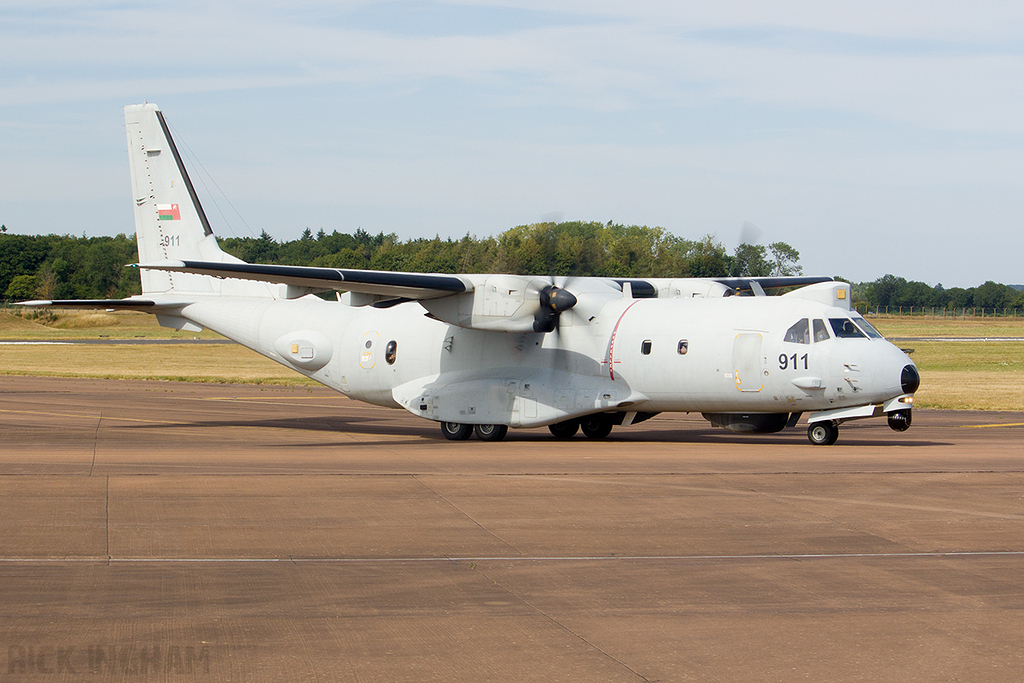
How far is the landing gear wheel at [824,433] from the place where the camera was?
20469 millimetres

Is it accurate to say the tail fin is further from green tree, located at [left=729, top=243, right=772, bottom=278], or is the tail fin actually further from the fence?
the fence

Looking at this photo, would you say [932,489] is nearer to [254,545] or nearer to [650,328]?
[650,328]

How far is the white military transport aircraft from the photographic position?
19750mm

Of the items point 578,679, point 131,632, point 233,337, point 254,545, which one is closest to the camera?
point 578,679

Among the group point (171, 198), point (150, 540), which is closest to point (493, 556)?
point (150, 540)

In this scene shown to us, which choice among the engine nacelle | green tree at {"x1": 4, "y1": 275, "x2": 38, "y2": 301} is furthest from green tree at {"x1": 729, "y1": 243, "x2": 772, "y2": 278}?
green tree at {"x1": 4, "y1": 275, "x2": 38, "y2": 301}

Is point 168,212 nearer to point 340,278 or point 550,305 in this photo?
point 340,278

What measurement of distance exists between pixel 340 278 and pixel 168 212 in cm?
999

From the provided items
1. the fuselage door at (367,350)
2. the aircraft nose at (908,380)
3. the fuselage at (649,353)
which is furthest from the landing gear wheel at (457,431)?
the aircraft nose at (908,380)

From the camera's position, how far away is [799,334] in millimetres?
19891

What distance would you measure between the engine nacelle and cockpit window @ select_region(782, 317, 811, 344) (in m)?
2.33

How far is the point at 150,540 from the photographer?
10602 mm

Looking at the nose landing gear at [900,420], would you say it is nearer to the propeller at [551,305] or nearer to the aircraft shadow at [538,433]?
the aircraft shadow at [538,433]

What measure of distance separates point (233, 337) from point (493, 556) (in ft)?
61.9
